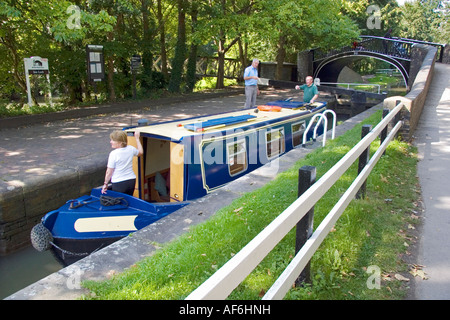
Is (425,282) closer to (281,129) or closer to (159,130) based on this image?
(159,130)

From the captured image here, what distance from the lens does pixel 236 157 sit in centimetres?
732

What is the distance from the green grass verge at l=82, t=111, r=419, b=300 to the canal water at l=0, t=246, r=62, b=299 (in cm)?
390

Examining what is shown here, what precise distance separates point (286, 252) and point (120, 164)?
3.10 m

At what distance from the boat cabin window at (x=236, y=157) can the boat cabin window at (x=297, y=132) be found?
219 cm

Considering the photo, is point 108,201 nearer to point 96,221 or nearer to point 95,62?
point 96,221

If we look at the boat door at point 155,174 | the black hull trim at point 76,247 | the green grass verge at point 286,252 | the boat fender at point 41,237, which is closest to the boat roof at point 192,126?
the boat door at point 155,174

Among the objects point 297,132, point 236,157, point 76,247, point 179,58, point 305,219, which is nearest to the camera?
point 305,219

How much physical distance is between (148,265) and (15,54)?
520 inches

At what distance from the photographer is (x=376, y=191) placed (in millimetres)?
5656

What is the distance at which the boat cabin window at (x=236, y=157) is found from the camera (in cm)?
707

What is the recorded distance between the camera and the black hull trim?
594 centimetres

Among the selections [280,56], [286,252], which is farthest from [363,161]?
[280,56]

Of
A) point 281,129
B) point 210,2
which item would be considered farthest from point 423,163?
point 210,2
